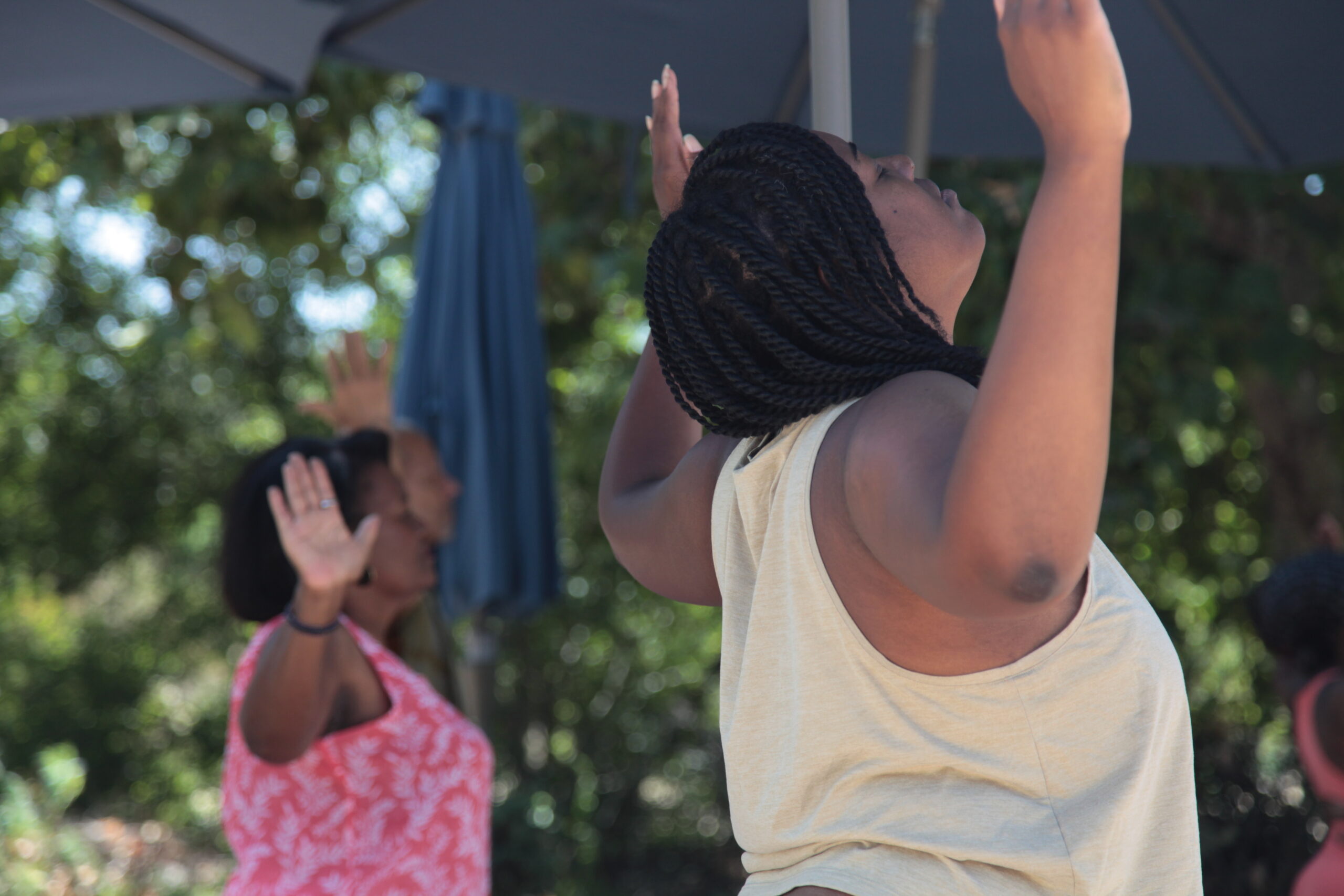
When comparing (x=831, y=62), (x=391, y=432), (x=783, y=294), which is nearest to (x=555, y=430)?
(x=391, y=432)

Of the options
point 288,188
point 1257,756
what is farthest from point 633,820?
point 288,188

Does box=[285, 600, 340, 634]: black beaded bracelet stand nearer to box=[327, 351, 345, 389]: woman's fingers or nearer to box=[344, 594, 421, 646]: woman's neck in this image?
box=[344, 594, 421, 646]: woman's neck

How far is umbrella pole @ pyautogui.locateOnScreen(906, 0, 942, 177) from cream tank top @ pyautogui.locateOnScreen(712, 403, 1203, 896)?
1.49 metres

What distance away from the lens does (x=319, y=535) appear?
232 cm

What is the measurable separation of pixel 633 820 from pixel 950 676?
4806mm

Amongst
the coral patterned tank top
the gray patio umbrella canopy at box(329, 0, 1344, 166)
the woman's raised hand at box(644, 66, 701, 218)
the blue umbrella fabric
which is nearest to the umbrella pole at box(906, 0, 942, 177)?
the gray patio umbrella canopy at box(329, 0, 1344, 166)

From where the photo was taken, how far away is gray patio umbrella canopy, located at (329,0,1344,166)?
2.66 metres

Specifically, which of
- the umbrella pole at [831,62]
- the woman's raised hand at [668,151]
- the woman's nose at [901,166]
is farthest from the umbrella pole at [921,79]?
the woman's nose at [901,166]

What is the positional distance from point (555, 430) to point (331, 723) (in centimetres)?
418

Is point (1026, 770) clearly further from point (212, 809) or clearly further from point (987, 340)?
point (212, 809)

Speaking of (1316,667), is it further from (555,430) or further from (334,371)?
(555,430)

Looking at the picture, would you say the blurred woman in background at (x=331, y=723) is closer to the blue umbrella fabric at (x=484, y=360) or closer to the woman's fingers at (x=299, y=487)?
the woman's fingers at (x=299, y=487)

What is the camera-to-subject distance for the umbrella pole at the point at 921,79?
2.49 meters

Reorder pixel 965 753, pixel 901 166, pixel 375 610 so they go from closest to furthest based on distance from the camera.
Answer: pixel 965 753, pixel 901 166, pixel 375 610
